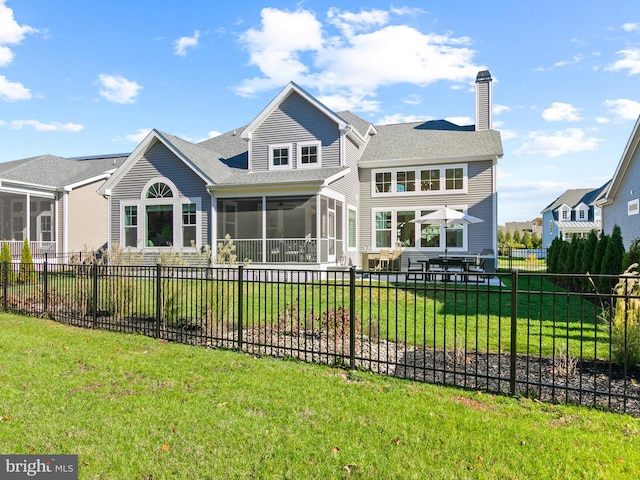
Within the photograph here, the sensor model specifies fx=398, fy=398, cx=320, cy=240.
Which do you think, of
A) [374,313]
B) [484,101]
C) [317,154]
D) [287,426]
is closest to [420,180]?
[317,154]

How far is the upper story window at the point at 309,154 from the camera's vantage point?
17.8m

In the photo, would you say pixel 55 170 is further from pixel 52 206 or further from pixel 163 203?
pixel 163 203

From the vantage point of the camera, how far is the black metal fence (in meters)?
4.48

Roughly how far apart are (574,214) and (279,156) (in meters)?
40.6

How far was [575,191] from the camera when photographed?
48.8 meters

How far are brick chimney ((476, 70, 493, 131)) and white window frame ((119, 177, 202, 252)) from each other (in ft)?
46.6

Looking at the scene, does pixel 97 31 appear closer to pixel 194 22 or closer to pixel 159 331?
pixel 194 22

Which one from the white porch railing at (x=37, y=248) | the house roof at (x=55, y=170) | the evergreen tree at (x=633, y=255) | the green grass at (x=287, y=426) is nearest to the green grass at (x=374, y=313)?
the evergreen tree at (x=633, y=255)

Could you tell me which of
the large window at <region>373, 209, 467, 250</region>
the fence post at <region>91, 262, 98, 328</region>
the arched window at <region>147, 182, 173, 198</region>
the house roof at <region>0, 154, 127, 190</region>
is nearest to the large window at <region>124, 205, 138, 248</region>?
the arched window at <region>147, 182, 173, 198</region>

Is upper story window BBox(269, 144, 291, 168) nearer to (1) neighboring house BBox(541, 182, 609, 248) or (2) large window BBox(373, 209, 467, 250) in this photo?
(2) large window BBox(373, 209, 467, 250)

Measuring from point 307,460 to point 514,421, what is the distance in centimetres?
202

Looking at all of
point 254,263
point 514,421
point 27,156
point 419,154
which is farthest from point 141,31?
point 27,156

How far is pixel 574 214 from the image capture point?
147 feet

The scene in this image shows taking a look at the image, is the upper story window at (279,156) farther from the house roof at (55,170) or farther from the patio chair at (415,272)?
the house roof at (55,170)
